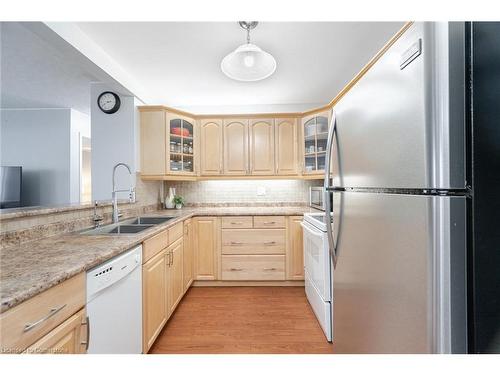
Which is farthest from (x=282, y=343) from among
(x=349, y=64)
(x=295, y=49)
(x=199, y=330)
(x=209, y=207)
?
(x=349, y=64)

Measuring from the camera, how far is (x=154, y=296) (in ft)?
5.52

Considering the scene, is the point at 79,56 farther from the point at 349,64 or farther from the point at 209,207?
the point at 349,64

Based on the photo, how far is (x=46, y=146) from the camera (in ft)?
13.4

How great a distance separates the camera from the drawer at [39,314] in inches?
25.5

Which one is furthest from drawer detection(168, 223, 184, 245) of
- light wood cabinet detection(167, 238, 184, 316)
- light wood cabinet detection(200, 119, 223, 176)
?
light wood cabinet detection(200, 119, 223, 176)

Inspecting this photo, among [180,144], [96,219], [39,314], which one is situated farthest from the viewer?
[180,144]

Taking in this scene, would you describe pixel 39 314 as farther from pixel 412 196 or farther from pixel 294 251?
pixel 294 251

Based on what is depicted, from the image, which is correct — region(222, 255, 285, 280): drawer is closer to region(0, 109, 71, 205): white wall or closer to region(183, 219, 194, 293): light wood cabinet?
region(183, 219, 194, 293): light wood cabinet

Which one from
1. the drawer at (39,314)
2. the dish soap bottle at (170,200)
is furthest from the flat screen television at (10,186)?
the drawer at (39,314)

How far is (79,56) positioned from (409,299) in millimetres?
2543

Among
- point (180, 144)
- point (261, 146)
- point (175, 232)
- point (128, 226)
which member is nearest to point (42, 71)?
point (180, 144)

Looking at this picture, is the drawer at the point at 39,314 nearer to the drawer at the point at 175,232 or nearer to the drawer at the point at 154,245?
the drawer at the point at 154,245

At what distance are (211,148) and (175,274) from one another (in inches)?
67.3
